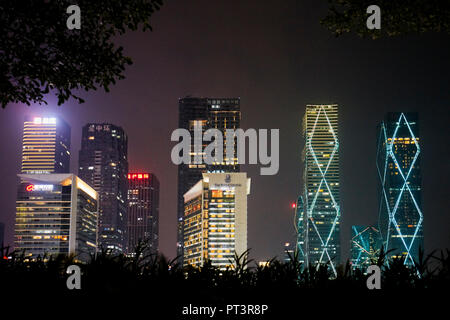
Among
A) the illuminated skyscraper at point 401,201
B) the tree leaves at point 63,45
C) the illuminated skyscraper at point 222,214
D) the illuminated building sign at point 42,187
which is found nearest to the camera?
the tree leaves at point 63,45

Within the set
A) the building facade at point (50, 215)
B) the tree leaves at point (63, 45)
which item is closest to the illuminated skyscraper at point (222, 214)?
the building facade at point (50, 215)

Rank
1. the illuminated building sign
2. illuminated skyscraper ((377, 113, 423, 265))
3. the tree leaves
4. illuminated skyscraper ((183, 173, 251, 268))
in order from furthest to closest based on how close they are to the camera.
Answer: illuminated skyscraper ((377, 113, 423, 265))
the illuminated building sign
illuminated skyscraper ((183, 173, 251, 268))
the tree leaves

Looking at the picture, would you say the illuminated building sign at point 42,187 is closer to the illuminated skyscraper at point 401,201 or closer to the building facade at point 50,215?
the building facade at point 50,215

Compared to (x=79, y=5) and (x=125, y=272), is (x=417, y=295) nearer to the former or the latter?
(x=125, y=272)

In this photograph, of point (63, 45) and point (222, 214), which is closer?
point (63, 45)

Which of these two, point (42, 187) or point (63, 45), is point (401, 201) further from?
point (63, 45)

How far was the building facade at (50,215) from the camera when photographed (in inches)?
6678

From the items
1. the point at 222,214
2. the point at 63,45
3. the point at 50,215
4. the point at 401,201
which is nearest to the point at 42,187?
the point at 50,215

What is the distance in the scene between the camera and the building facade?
16962 centimetres

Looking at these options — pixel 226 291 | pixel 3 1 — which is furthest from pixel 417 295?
pixel 3 1

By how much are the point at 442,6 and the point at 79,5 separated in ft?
20.4

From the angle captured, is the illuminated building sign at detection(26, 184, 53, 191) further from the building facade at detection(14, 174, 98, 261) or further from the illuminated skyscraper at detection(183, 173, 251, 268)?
the illuminated skyscraper at detection(183, 173, 251, 268)

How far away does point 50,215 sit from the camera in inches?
6742

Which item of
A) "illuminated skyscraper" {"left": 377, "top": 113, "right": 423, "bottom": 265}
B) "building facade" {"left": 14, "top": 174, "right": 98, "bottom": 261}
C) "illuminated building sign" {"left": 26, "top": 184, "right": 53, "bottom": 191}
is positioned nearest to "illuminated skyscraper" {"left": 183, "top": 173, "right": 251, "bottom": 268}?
"building facade" {"left": 14, "top": 174, "right": 98, "bottom": 261}
